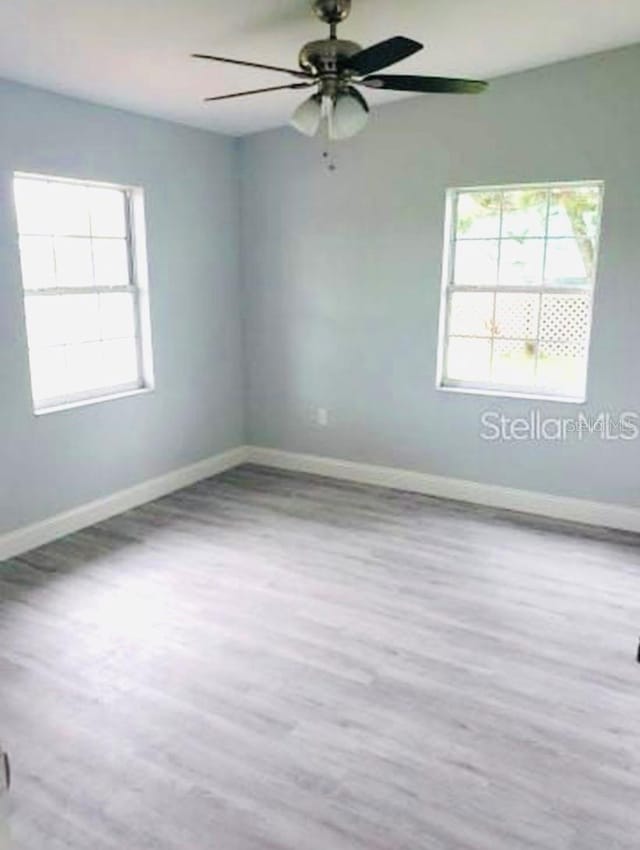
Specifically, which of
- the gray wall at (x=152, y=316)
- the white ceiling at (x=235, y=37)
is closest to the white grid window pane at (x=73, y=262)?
the gray wall at (x=152, y=316)

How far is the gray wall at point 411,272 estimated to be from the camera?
12.6ft

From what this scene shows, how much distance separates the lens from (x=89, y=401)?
411 cm

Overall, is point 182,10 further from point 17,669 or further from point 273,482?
point 273,482

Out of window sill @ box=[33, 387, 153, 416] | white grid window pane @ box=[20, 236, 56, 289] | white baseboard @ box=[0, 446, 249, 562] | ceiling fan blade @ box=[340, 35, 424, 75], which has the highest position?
ceiling fan blade @ box=[340, 35, 424, 75]

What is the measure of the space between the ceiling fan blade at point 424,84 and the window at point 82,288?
2.05 m

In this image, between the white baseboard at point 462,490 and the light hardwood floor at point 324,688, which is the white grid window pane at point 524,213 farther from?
the light hardwood floor at point 324,688

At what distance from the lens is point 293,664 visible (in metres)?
2.67

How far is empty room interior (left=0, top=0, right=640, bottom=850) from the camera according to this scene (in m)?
2.12

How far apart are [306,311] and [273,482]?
4.35ft

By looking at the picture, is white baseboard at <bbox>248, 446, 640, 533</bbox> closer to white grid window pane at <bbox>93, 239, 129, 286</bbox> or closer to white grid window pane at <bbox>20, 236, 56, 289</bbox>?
white grid window pane at <bbox>93, 239, 129, 286</bbox>

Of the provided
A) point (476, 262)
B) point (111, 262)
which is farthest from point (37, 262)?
point (476, 262)

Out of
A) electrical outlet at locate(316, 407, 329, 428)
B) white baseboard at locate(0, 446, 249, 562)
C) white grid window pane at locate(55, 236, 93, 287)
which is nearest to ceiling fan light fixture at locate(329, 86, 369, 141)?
white grid window pane at locate(55, 236, 93, 287)

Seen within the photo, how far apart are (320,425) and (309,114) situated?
8.88ft

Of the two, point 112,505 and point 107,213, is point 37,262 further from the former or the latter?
point 112,505
